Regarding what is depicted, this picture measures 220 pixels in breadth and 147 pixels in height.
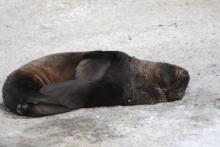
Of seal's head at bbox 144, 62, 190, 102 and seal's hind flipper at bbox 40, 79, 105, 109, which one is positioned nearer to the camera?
seal's hind flipper at bbox 40, 79, 105, 109

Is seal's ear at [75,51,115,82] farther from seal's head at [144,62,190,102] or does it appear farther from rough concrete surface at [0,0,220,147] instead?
seal's head at [144,62,190,102]

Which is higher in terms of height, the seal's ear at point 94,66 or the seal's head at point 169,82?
the seal's ear at point 94,66

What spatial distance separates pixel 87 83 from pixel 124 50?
265cm

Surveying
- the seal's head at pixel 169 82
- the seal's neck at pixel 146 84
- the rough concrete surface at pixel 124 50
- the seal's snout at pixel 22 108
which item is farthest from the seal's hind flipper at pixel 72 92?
the seal's head at pixel 169 82

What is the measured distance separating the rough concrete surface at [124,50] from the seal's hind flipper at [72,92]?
0.13m

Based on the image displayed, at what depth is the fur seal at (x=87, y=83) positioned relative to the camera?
6.18m

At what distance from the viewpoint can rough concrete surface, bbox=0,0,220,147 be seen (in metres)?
5.30

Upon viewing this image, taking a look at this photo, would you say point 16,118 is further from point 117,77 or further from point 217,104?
point 217,104

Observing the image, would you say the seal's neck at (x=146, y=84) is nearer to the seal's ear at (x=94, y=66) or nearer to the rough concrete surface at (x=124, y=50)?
the rough concrete surface at (x=124, y=50)

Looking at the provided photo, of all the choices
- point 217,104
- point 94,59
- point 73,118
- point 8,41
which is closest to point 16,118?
point 73,118

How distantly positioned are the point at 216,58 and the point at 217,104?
1877mm

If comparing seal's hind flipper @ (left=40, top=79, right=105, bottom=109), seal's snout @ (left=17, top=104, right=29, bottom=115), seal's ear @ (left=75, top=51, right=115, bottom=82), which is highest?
seal's ear @ (left=75, top=51, right=115, bottom=82)

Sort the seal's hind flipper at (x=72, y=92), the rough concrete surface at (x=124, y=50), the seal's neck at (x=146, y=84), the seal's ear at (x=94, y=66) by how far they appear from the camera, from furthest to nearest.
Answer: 1. the seal's neck at (x=146, y=84)
2. the seal's ear at (x=94, y=66)
3. the seal's hind flipper at (x=72, y=92)
4. the rough concrete surface at (x=124, y=50)

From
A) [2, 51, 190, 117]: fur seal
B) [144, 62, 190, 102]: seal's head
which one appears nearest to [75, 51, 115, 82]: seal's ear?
[2, 51, 190, 117]: fur seal
